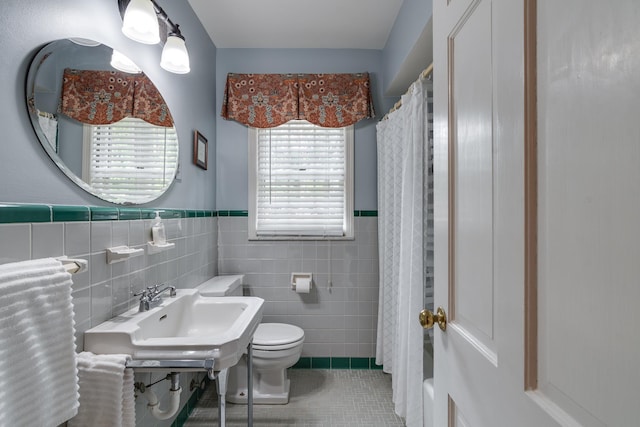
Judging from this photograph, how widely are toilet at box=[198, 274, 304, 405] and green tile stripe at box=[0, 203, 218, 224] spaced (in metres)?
0.73

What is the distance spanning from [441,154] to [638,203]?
1.80 feet

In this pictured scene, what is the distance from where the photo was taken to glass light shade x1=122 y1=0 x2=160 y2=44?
3.92ft

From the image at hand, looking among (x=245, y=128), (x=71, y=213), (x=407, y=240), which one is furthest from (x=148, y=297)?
(x=245, y=128)

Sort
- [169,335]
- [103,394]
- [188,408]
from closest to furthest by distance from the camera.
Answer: [103,394] < [169,335] < [188,408]

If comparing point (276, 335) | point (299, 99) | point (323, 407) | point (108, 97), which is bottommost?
point (323, 407)

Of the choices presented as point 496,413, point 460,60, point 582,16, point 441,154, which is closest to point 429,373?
point 496,413

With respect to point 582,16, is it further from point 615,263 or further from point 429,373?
point 429,373

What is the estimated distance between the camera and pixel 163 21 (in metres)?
1.55

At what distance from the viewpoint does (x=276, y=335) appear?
2029 millimetres

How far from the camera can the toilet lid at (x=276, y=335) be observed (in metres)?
1.90

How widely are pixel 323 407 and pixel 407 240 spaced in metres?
1.23

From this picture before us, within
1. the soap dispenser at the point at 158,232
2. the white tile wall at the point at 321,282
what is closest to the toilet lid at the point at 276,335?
the white tile wall at the point at 321,282

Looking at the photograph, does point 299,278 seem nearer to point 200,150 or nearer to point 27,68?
point 200,150

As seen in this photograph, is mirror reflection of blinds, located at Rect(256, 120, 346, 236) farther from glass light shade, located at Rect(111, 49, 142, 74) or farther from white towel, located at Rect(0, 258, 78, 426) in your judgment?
white towel, located at Rect(0, 258, 78, 426)
